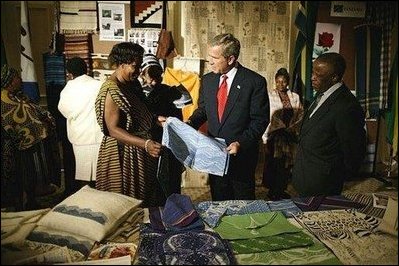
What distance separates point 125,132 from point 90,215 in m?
0.79

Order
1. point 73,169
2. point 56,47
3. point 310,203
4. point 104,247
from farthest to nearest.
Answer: point 56,47 → point 73,169 → point 310,203 → point 104,247

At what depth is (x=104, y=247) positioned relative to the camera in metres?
1.59

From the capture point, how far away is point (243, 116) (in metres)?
2.69

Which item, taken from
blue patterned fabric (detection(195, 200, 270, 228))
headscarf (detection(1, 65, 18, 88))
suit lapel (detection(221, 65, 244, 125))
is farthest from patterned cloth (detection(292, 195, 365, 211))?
headscarf (detection(1, 65, 18, 88))

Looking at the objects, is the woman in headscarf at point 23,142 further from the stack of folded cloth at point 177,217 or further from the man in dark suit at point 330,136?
the man in dark suit at point 330,136

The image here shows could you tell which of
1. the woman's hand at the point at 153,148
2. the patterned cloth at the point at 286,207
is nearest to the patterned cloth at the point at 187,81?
the woman's hand at the point at 153,148

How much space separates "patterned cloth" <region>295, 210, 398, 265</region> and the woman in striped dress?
105 centimetres

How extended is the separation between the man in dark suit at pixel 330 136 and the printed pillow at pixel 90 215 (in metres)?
1.29

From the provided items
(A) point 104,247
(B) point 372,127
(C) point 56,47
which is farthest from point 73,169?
(B) point 372,127

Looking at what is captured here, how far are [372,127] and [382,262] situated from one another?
4.18 metres

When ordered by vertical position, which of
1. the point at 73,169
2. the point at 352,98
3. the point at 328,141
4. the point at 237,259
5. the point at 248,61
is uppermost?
the point at 248,61

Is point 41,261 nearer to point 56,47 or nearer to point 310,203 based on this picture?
point 310,203

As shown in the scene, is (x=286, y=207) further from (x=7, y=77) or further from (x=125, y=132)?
(x=7, y=77)

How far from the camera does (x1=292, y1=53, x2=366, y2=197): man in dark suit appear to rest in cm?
226
